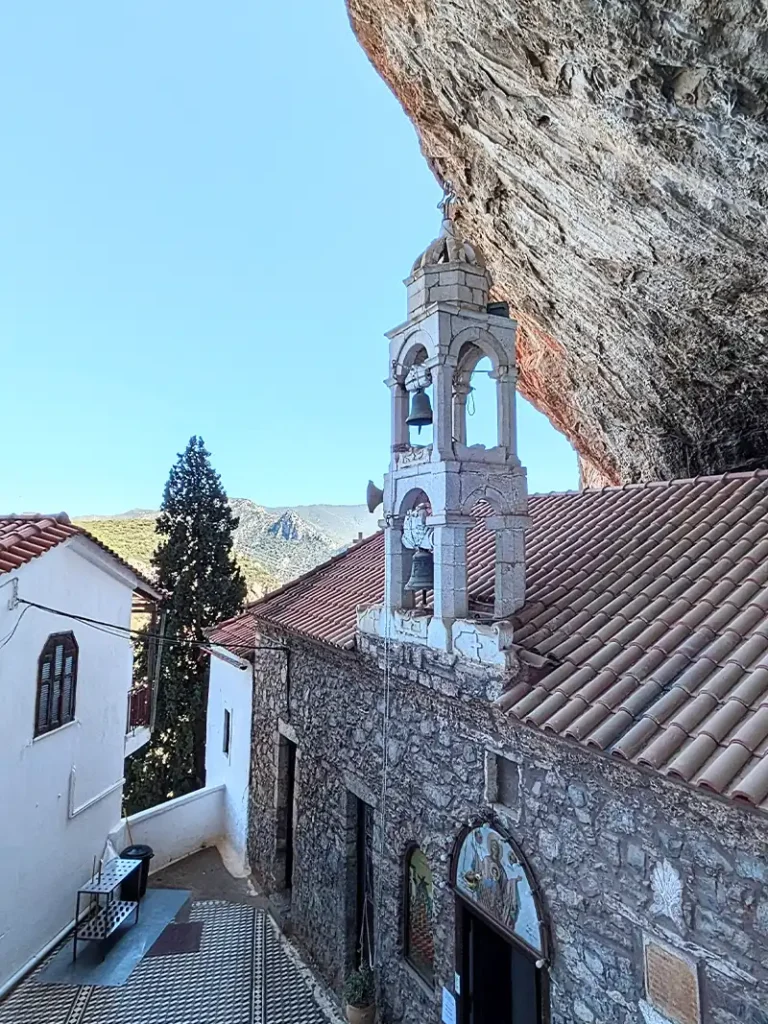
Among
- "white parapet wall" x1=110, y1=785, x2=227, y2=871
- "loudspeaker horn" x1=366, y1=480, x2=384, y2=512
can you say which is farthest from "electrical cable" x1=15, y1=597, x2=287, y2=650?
"white parapet wall" x1=110, y1=785, x2=227, y2=871

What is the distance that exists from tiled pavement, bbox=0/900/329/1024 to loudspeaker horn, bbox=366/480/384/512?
5421 millimetres

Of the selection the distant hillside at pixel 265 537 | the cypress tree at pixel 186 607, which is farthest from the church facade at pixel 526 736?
the distant hillside at pixel 265 537

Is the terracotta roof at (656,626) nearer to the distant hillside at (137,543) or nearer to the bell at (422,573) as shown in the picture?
the bell at (422,573)

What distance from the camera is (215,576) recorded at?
15805 millimetres

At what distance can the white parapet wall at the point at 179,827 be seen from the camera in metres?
10.4

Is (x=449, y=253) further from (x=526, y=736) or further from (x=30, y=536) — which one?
(x=30, y=536)

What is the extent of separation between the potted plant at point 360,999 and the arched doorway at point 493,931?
158 cm

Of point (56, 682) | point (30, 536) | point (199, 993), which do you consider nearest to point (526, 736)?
point (199, 993)

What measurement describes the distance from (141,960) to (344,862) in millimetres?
3210

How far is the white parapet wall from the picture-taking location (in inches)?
409

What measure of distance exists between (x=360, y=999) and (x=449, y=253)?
7.06 meters

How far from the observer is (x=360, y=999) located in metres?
6.05

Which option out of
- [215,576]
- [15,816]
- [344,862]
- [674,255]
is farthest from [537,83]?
[215,576]

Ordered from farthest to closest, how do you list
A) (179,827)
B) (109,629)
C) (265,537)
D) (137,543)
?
(265,537)
(137,543)
(179,827)
(109,629)
